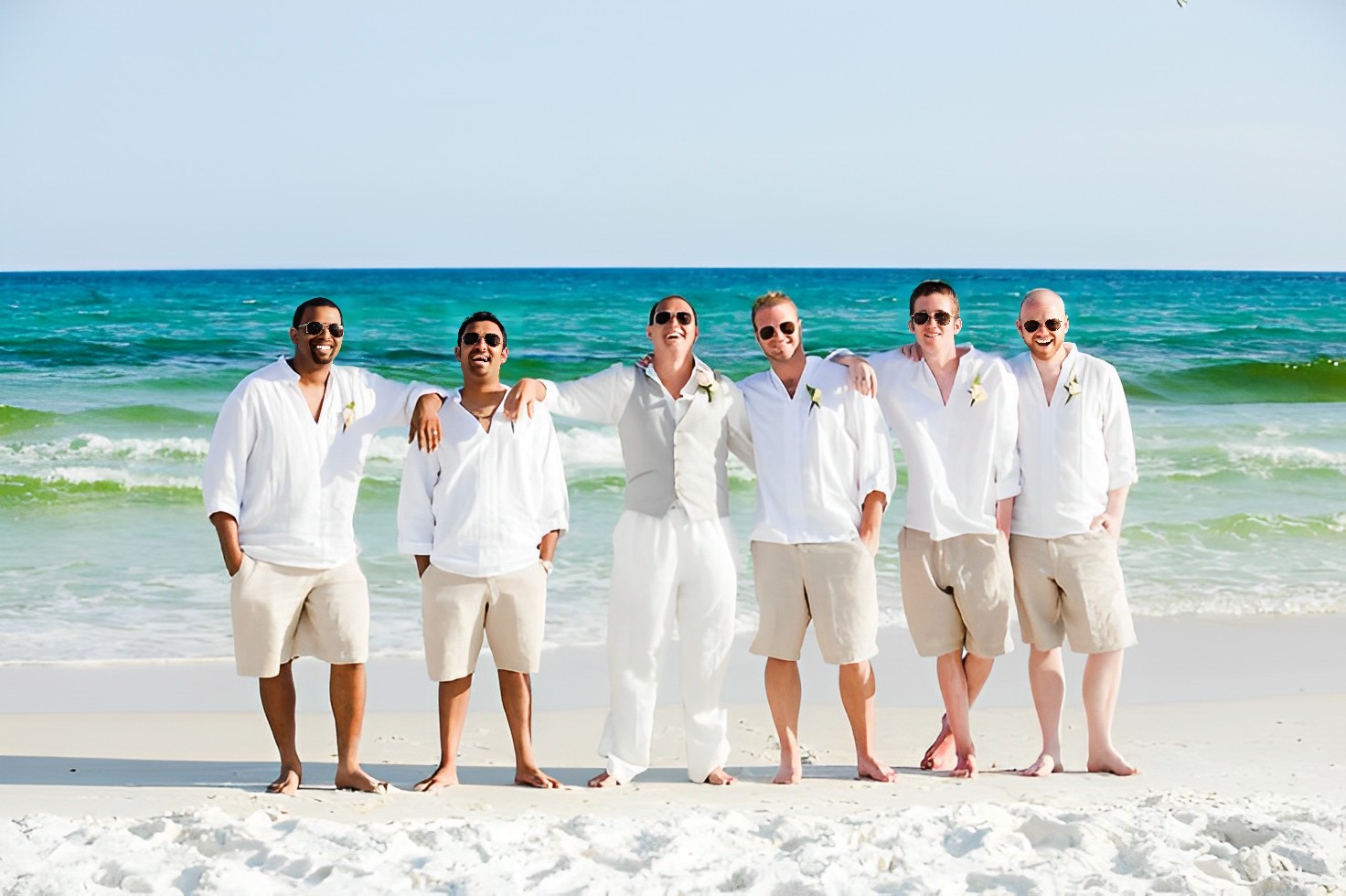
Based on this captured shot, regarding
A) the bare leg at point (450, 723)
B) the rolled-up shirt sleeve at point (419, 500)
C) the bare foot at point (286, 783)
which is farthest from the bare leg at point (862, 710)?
the bare foot at point (286, 783)

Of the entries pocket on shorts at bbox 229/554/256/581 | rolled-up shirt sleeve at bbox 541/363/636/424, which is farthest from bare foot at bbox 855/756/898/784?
pocket on shorts at bbox 229/554/256/581

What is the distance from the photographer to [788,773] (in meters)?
5.10

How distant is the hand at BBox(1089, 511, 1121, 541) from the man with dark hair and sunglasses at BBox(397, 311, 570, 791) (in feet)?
6.62

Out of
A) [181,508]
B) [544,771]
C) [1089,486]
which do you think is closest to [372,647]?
[544,771]

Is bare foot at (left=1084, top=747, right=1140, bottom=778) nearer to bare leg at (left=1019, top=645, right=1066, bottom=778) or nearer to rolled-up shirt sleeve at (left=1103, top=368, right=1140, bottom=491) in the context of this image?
bare leg at (left=1019, top=645, right=1066, bottom=778)

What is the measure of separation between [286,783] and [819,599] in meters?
2.04

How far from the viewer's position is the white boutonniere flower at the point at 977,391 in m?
5.03

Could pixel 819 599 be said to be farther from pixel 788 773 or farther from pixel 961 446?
pixel 961 446

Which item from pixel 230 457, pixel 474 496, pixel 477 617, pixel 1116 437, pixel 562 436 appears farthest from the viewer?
pixel 562 436

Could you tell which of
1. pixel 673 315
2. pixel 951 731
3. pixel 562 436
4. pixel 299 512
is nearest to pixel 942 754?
pixel 951 731

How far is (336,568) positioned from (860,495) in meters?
1.93

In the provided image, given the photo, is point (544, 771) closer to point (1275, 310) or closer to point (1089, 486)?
point (1089, 486)

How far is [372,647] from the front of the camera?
746cm

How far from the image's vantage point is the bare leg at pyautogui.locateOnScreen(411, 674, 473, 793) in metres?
4.96
